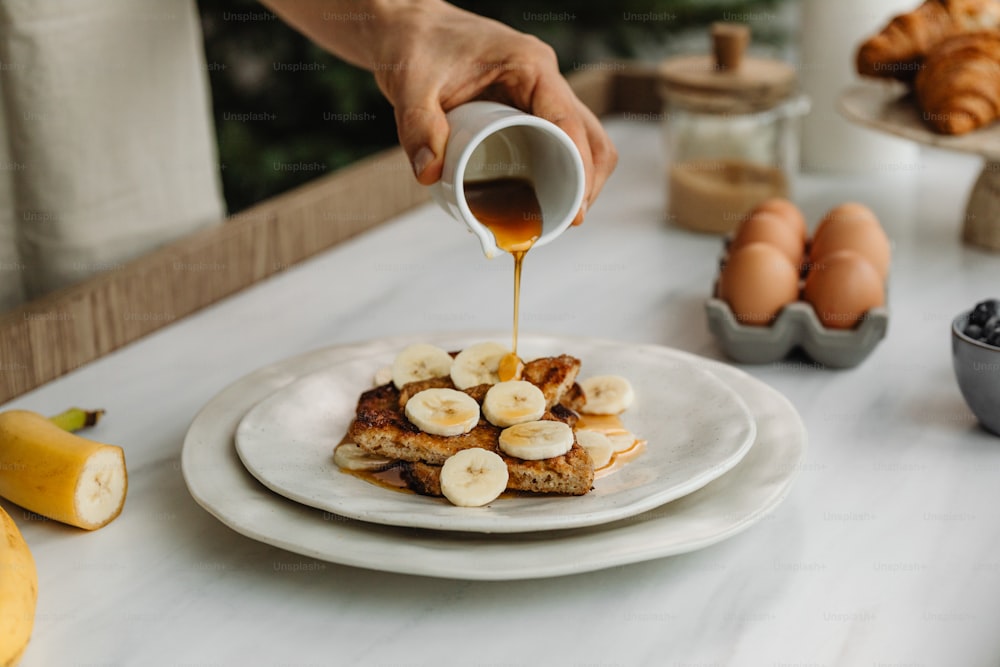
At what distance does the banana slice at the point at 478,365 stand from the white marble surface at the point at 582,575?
25 centimetres

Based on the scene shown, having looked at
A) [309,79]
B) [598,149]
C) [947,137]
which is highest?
[598,149]

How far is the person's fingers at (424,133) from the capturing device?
1146mm

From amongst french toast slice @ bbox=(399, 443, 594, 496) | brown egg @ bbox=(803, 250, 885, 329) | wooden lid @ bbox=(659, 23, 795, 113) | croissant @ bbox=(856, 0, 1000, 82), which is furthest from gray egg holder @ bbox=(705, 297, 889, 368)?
croissant @ bbox=(856, 0, 1000, 82)

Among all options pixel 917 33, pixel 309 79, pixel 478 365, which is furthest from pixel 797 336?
pixel 309 79

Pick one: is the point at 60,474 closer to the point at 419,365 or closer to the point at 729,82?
the point at 419,365

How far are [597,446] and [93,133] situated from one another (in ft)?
2.97

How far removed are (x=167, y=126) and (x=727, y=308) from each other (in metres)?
0.89

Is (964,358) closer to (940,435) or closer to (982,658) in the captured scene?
(940,435)

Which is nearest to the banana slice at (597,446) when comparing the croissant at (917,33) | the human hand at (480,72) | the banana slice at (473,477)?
the banana slice at (473,477)

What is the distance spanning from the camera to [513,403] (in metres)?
1.10

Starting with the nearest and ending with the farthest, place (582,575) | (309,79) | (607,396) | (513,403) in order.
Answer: (582,575)
(513,403)
(607,396)
(309,79)

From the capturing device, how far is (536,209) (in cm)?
124

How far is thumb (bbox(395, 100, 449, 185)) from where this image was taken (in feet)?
3.76

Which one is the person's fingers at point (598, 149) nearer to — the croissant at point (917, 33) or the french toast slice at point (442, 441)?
the french toast slice at point (442, 441)
